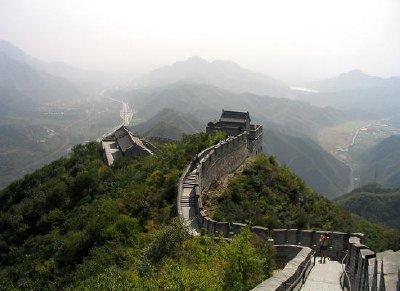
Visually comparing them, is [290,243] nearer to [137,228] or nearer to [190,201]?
[190,201]

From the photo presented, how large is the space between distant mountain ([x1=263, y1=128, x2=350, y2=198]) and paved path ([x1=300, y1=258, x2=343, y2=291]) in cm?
14522

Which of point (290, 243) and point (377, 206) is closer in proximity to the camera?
point (290, 243)

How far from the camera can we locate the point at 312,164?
178625mm

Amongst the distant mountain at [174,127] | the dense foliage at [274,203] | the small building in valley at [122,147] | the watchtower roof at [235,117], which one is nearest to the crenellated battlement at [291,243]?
the dense foliage at [274,203]

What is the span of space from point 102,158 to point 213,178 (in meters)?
23.0

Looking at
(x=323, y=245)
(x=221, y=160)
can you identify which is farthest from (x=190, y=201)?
(x=323, y=245)

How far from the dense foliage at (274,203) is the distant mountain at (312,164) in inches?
5035

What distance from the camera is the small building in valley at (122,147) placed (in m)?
42.8

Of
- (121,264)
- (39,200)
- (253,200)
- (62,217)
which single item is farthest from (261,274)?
(39,200)

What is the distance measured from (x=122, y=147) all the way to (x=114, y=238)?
29.0 m

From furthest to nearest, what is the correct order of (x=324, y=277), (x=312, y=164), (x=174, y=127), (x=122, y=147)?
1. (x=312, y=164)
2. (x=174, y=127)
3. (x=122, y=147)
4. (x=324, y=277)

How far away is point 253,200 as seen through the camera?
A: 25.6 meters

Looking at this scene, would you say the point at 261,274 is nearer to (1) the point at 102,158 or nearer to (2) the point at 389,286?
(2) the point at 389,286

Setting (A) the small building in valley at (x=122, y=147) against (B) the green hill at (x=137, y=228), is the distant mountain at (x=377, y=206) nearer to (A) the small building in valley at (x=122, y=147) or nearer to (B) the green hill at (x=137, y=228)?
(A) the small building in valley at (x=122, y=147)
